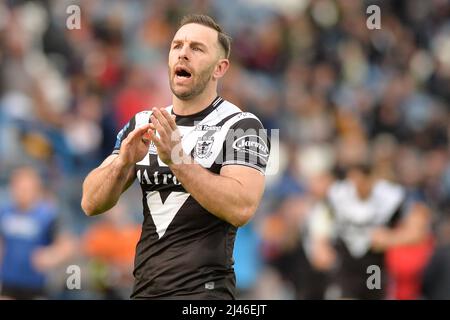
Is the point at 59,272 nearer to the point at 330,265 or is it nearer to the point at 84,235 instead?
the point at 84,235

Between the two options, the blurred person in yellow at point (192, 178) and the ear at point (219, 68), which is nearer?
the blurred person in yellow at point (192, 178)

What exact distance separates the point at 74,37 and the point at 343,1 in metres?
Answer: 5.03

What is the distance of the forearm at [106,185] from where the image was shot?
543cm

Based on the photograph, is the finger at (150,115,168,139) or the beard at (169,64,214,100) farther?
the beard at (169,64,214,100)

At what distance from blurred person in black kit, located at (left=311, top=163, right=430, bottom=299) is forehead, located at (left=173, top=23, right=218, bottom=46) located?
168 inches

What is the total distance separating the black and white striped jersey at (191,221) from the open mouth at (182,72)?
26 cm

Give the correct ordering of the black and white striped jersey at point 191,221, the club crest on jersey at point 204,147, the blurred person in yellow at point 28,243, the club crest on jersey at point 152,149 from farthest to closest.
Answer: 1. the blurred person in yellow at point 28,243
2. the club crest on jersey at point 152,149
3. the club crest on jersey at point 204,147
4. the black and white striped jersey at point 191,221

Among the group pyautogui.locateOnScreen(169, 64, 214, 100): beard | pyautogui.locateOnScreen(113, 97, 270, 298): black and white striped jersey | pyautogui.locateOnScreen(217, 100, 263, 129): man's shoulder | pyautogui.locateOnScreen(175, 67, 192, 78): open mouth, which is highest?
pyautogui.locateOnScreen(175, 67, 192, 78): open mouth

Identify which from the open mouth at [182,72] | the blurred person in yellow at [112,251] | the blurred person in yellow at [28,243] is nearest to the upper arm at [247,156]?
the open mouth at [182,72]

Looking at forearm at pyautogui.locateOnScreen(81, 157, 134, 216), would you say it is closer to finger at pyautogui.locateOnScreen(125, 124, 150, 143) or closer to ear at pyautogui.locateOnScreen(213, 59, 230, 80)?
finger at pyautogui.locateOnScreen(125, 124, 150, 143)

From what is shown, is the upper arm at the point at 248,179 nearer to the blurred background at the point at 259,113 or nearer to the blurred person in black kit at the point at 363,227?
the blurred person in black kit at the point at 363,227

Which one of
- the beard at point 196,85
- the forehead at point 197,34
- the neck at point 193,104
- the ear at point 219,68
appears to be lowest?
the neck at point 193,104

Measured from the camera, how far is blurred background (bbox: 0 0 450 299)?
10602 mm

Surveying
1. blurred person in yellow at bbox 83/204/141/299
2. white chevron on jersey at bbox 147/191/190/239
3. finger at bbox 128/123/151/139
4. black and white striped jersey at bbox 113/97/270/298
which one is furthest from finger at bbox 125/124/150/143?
blurred person in yellow at bbox 83/204/141/299
